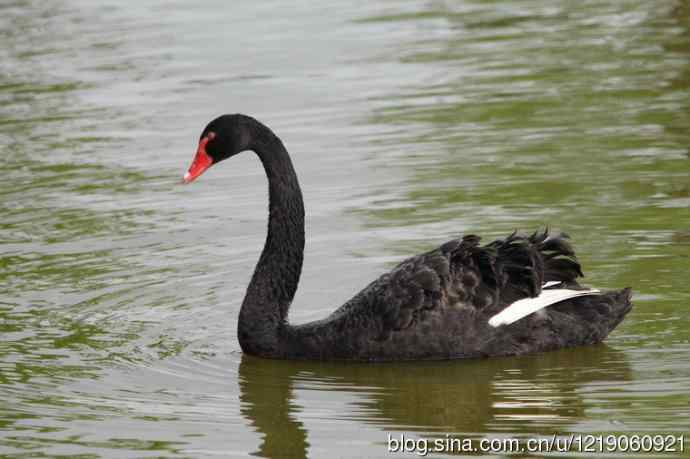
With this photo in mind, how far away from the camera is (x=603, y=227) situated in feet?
29.3

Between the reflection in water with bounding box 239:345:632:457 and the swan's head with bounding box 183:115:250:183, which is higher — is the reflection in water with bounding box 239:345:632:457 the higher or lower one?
the lower one

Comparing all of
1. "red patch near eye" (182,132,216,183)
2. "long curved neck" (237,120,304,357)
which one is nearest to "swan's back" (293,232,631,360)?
"long curved neck" (237,120,304,357)

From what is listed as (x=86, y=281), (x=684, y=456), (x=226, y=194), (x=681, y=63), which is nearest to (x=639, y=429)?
(x=684, y=456)

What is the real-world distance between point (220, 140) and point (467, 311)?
1.53 meters

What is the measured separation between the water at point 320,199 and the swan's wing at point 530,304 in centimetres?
22

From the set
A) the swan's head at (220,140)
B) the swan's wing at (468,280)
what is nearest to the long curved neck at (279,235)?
the swan's head at (220,140)

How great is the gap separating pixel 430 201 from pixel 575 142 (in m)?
1.68

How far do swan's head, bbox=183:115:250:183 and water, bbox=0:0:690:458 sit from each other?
905 mm

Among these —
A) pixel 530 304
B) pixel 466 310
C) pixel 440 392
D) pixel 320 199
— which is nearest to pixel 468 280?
pixel 466 310

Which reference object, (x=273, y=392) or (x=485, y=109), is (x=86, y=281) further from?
(x=485, y=109)

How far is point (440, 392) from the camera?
22.2ft

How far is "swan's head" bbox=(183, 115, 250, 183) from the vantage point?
7520mm

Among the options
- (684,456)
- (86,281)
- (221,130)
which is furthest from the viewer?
(86,281)

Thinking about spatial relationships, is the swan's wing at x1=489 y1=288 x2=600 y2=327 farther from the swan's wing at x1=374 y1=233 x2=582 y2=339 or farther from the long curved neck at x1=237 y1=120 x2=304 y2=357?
the long curved neck at x1=237 y1=120 x2=304 y2=357
